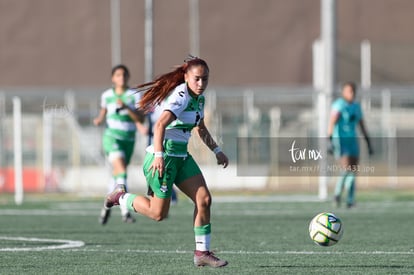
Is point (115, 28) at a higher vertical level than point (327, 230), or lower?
higher

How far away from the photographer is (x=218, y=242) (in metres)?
12.6

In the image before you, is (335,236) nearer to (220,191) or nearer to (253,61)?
(220,191)

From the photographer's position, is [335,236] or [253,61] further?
[253,61]

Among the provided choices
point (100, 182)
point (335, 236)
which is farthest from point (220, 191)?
point (335, 236)

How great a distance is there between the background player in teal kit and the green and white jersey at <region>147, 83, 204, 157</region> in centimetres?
918

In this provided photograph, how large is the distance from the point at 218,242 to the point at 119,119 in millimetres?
3790

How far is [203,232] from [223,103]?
24.1 meters

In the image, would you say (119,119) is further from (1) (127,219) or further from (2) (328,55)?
(2) (328,55)

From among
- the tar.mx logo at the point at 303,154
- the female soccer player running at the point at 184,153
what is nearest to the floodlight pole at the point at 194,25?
the tar.mx logo at the point at 303,154

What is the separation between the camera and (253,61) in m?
41.6

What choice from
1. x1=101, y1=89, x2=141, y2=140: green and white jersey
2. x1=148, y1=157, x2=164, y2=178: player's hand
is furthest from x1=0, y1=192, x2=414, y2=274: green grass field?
x1=101, y1=89, x2=141, y2=140: green and white jersey

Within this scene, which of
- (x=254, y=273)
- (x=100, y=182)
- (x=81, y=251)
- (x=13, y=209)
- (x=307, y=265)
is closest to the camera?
(x=254, y=273)

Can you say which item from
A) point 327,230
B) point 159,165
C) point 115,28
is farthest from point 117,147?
point 115,28

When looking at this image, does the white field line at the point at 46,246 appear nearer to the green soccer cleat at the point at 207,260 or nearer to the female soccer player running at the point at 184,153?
the female soccer player running at the point at 184,153
